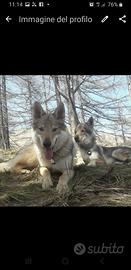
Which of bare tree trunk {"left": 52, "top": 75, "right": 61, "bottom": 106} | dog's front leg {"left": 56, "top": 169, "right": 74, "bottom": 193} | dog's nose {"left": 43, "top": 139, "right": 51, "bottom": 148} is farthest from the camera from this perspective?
dog's nose {"left": 43, "top": 139, "right": 51, "bottom": 148}

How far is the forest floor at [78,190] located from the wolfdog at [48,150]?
0.13 ft

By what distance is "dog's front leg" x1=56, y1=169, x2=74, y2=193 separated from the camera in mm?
1977

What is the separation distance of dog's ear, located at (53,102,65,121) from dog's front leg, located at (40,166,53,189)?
0.80ft

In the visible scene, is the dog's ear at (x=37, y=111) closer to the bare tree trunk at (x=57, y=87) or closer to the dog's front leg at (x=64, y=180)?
the bare tree trunk at (x=57, y=87)

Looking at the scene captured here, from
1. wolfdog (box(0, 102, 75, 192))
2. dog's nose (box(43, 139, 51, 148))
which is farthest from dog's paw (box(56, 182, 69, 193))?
dog's nose (box(43, 139, 51, 148))

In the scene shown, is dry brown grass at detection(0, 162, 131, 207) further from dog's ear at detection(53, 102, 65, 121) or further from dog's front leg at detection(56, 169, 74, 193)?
dog's ear at detection(53, 102, 65, 121)

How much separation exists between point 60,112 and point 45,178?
0.28 m

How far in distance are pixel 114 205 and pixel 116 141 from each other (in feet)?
0.95

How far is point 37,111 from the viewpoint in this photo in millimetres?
1964

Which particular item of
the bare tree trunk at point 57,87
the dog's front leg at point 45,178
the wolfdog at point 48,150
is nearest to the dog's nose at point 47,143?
the wolfdog at point 48,150

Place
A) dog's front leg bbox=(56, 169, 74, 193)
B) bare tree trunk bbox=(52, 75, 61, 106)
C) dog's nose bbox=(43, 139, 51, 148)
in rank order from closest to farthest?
1. bare tree trunk bbox=(52, 75, 61, 106)
2. dog's front leg bbox=(56, 169, 74, 193)
3. dog's nose bbox=(43, 139, 51, 148)
